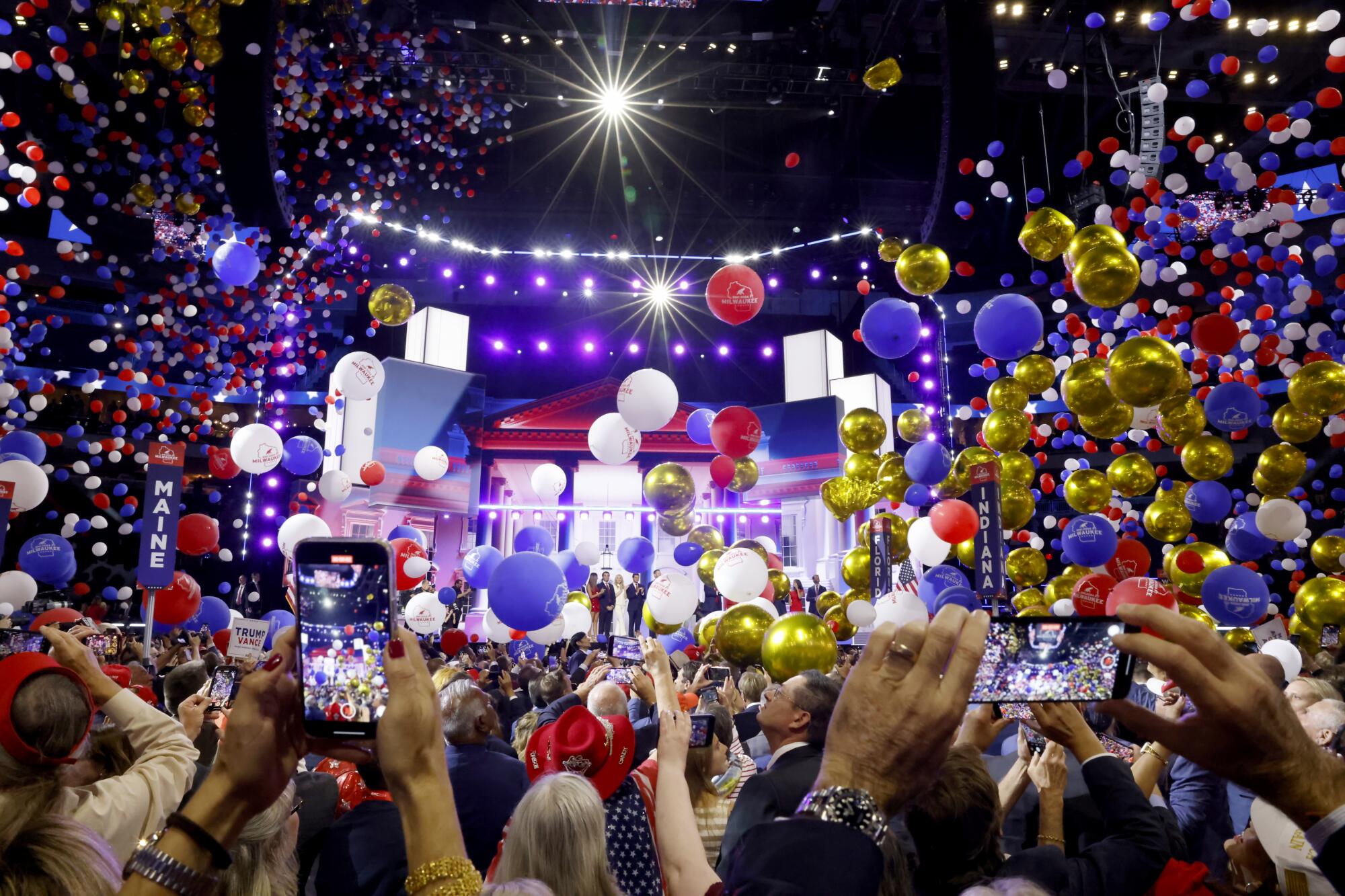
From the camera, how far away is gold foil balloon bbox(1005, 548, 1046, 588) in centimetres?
882

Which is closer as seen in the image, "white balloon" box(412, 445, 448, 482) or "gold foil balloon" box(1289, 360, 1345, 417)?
"gold foil balloon" box(1289, 360, 1345, 417)

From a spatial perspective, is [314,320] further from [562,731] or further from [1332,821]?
[1332,821]

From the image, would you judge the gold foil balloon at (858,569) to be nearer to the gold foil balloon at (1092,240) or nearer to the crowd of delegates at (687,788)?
the gold foil balloon at (1092,240)

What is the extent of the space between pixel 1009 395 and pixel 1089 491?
1100mm

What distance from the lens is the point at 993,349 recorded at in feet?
24.3

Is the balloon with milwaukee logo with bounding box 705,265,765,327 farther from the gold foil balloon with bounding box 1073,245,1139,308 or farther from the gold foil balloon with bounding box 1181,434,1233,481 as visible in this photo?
the gold foil balloon with bounding box 1181,434,1233,481

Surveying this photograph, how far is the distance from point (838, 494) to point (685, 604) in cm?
202

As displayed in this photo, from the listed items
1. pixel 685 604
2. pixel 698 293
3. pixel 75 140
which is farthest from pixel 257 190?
pixel 698 293

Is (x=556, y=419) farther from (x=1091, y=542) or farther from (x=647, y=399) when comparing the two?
(x=1091, y=542)

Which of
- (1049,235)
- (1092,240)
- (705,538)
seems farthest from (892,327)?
(705,538)

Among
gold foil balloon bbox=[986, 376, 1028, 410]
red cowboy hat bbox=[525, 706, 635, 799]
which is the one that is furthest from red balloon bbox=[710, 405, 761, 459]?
red cowboy hat bbox=[525, 706, 635, 799]

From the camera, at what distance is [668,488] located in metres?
9.96

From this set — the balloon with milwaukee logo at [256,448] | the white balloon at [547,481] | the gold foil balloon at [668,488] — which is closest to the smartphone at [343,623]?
the gold foil balloon at [668,488]

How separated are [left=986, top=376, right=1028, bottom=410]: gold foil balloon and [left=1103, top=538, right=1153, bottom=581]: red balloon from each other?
187 cm
